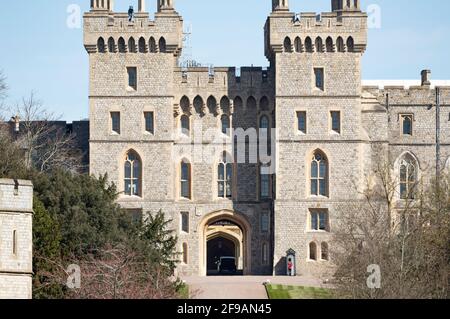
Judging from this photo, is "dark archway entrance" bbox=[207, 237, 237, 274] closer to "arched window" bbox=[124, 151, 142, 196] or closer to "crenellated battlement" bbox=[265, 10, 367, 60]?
"arched window" bbox=[124, 151, 142, 196]

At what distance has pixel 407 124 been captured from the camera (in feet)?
250

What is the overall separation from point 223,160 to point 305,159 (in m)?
4.09

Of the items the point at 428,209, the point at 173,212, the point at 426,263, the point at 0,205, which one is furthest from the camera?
the point at 173,212

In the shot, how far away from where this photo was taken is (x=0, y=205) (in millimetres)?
49812

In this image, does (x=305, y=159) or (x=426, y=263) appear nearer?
(x=426, y=263)

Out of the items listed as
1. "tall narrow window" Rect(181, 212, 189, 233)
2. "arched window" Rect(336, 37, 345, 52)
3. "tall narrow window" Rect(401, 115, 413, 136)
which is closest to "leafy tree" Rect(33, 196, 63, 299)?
"tall narrow window" Rect(181, 212, 189, 233)

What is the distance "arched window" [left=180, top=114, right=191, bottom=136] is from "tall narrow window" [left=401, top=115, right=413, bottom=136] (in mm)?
10389

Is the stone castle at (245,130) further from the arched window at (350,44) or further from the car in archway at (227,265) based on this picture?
the car in archway at (227,265)

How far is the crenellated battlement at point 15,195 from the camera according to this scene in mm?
50000

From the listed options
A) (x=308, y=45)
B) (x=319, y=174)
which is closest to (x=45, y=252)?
(x=319, y=174)

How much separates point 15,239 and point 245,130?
24.8 m

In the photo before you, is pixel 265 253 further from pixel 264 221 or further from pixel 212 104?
pixel 212 104
